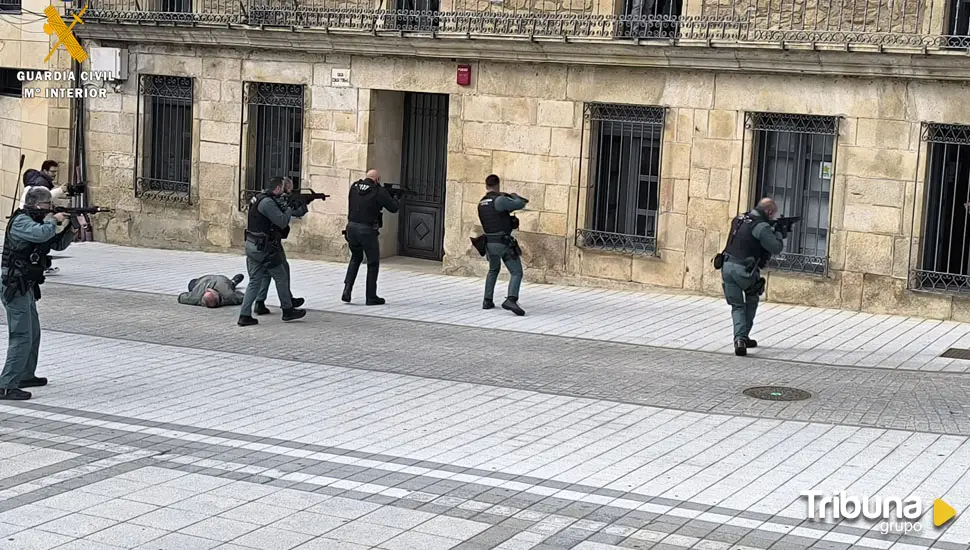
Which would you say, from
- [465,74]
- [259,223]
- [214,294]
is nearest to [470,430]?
[259,223]

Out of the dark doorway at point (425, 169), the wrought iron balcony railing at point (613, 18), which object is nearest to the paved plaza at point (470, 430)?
the wrought iron balcony railing at point (613, 18)

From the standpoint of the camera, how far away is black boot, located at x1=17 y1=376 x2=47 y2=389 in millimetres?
11203

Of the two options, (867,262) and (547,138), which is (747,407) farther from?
(547,138)

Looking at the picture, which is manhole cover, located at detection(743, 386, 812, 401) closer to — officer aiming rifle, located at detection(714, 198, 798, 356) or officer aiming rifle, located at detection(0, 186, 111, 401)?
officer aiming rifle, located at detection(714, 198, 798, 356)

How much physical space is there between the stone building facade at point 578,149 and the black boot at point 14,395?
915cm

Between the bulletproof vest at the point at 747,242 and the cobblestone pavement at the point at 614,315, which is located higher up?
the bulletproof vest at the point at 747,242

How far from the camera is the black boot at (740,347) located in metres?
13.8

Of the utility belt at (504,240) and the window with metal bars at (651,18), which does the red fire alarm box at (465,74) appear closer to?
the window with metal bars at (651,18)

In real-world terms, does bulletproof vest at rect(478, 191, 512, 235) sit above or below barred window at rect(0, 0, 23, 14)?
below

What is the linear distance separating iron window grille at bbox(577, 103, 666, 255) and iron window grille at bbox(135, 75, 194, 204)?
6914 mm

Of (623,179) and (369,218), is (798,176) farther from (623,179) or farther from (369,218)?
(369,218)

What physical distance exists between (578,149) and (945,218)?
15.7 ft

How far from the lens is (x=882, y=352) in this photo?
46.2ft

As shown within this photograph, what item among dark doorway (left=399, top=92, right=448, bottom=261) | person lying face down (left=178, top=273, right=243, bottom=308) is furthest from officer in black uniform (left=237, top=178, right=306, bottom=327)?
dark doorway (left=399, top=92, right=448, bottom=261)
